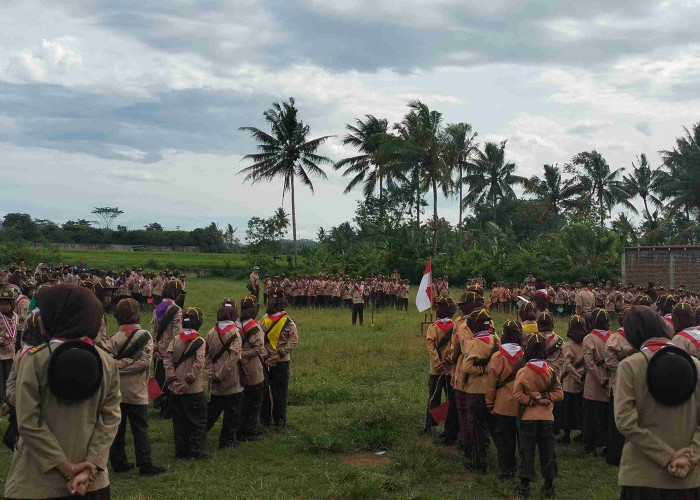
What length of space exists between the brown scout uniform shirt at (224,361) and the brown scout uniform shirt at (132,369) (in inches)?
39.9

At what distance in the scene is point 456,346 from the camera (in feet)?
26.9

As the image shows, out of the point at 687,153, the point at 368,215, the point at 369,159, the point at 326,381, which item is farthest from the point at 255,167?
the point at 326,381

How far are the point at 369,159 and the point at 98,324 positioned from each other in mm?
46306

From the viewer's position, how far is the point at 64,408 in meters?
3.65

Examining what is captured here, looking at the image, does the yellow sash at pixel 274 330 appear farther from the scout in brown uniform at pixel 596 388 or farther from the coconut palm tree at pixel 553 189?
the coconut palm tree at pixel 553 189

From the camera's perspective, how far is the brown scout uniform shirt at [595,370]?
8.13m

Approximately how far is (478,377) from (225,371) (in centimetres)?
301

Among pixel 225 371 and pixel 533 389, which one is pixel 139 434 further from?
pixel 533 389

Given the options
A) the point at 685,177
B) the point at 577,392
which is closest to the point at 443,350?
the point at 577,392

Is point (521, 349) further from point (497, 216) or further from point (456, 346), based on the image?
point (497, 216)

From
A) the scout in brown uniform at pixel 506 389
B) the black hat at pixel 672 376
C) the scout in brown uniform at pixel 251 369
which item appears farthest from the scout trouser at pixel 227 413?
the black hat at pixel 672 376

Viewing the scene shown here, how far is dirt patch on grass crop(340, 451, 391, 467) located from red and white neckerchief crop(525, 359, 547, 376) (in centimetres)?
226

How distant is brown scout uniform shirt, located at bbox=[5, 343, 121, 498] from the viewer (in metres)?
3.55

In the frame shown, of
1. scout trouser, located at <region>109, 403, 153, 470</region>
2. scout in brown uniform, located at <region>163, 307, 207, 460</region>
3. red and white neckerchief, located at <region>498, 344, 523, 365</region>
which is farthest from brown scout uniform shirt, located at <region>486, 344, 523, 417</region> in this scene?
scout trouser, located at <region>109, 403, 153, 470</region>
